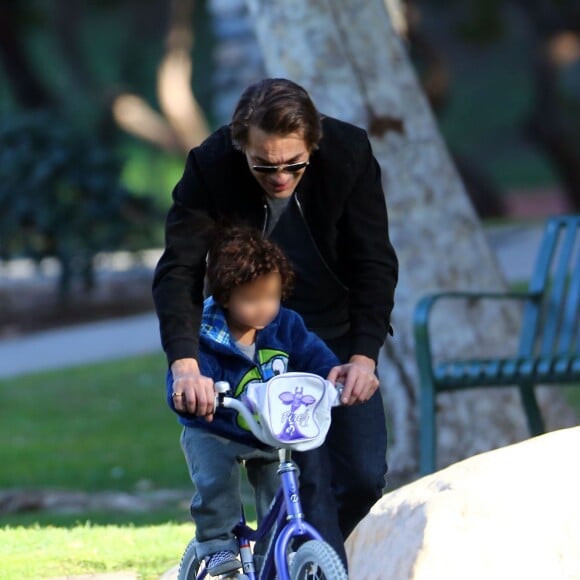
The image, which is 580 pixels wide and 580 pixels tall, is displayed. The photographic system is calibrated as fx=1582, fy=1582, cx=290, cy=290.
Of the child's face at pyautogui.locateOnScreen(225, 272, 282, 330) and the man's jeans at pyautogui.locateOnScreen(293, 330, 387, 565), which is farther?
the man's jeans at pyautogui.locateOnScreen(293, 330, 387, 565)

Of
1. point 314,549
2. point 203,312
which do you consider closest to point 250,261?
point 203,312

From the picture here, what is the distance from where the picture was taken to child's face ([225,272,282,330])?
3.83 meters

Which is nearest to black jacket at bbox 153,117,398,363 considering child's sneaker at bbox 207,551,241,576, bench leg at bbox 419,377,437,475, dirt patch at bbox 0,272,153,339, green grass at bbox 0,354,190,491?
child's sneaker at bbox 207,551,241,576

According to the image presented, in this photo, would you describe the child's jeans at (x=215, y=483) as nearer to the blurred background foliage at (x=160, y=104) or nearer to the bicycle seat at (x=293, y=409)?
the bicycle seat at (x=293, y=409)

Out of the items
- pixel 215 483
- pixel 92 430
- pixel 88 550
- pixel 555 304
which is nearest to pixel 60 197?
pixel 92 430

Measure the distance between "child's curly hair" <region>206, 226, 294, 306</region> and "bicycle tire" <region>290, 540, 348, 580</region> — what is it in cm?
66

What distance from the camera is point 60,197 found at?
13.9 meters

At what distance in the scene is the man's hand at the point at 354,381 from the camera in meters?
3.81

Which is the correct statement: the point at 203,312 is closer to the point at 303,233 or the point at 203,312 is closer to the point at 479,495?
the point at 303,233

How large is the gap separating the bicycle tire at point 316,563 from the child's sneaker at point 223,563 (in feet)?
1.20

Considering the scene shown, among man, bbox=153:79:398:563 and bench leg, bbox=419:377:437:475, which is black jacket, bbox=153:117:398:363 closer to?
man, bbox=153:79:398:563

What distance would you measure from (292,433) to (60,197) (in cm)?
1057

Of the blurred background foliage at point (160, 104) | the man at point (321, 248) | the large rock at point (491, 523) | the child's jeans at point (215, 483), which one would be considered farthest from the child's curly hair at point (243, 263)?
the blurred background foliage at point (160, 104)

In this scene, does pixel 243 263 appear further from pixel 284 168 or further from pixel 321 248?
pixel 321 248
